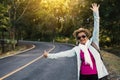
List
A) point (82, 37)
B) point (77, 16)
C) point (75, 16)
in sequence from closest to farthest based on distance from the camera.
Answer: point (82, 37) → point (77, 16) → point (75, 16)

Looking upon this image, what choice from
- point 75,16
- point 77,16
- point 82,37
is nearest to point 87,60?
point 82,37

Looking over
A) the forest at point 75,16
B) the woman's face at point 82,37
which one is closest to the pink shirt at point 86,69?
the woman's face at point 82,37

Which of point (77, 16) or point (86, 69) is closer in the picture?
point (86, 69)

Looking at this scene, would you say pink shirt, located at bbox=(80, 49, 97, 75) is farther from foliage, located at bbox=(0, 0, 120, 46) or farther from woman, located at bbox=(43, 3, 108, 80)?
foliage, located at bbox=(0, 0, 120, 46)

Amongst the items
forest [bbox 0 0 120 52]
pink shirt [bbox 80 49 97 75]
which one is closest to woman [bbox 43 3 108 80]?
pink shirt [bbox 80 49 97 75]

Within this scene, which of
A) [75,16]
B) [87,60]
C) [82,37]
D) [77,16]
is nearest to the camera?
[87,60]

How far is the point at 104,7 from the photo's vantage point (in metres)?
43.8

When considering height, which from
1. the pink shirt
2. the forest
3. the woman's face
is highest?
the forest

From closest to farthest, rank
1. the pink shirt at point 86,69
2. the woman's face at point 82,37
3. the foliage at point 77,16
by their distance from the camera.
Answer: the pink shirt at point 86,69 < the woman's face at point 82,37 < the foliage at point 77,16

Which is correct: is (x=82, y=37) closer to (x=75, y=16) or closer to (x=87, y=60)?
(x=87, y=60)

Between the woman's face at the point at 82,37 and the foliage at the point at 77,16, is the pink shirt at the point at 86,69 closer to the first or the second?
the woman's face at the point at 82,37

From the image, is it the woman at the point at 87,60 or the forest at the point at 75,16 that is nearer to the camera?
the woman at the point at 87,60

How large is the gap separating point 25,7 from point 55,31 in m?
42.3

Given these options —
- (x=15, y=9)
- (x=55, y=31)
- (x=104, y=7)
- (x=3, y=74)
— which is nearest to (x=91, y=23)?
(x=104, y=7)
